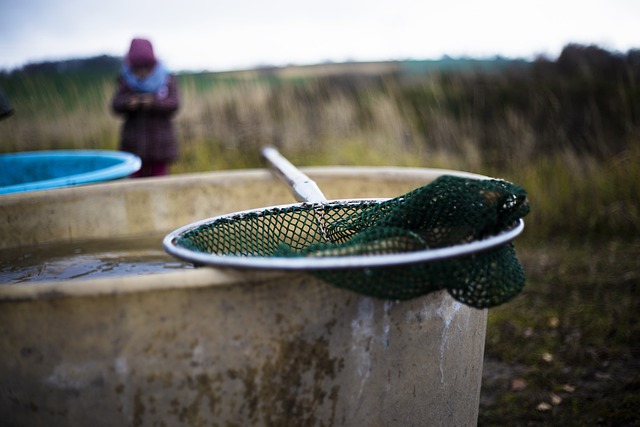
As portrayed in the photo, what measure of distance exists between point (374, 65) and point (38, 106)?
20.4 ft

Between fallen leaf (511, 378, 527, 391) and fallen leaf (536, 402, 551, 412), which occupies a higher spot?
fallen leaf (536, 402, 551, 412)

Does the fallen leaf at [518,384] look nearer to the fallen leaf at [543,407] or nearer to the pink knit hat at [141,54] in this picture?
the fallen leaf at [543,407]

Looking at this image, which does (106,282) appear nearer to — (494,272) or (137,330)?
(137,330)

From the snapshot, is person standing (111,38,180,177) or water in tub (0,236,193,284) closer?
water in tub (0,236,193,284)

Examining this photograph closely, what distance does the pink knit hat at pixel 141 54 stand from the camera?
428cm

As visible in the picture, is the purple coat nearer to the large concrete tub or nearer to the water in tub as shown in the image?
the water in tub

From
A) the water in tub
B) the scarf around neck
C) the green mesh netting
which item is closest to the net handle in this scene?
the green mesh netting

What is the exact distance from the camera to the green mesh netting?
113 cm

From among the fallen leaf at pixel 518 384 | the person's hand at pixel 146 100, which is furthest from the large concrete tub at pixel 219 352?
the person's hand at pixel 146 100

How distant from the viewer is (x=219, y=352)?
1.15 meters

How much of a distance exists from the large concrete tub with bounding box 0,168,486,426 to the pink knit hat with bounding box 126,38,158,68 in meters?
3.52

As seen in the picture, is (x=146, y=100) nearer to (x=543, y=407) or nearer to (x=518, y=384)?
(x=518, y=384)

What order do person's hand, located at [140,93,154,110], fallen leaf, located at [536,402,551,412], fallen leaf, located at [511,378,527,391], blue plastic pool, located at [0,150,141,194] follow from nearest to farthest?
fallen leaf, located at [536,402,551,412] < fallen leaf, located at [511,378,527,391] < blue plastic pool, located at [0,150,141,194] < person's hand, located at [140,93,154,110]

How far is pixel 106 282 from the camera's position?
1.08m
